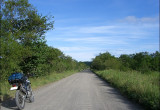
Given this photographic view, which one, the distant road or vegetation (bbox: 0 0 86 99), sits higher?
vegetation (bbox: 0 0 86 99)

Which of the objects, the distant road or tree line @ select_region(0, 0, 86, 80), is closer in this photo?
the distant road

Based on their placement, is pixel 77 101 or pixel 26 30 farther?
pixel 26 30

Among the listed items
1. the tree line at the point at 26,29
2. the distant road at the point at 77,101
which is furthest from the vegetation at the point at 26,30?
the distant road at the point at 77,101

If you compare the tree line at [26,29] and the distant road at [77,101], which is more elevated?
the tree line at [26,29]

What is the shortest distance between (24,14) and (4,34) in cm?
628

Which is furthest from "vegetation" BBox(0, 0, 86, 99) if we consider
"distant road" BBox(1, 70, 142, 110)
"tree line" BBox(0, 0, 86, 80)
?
"distant road" BBox(1, 70, 142, 110)

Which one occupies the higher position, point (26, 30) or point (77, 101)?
point (26, 30)

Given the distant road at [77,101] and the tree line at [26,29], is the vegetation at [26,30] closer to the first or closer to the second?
the tree line at [26,29]

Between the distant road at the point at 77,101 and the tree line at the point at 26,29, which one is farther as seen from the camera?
the tree line at the point at 26,29

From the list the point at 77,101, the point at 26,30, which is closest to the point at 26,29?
the point at 26,30

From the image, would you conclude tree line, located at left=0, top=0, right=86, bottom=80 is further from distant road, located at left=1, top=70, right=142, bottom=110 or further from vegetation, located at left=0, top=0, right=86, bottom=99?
distant road, located at left=1, top=70, right=142, bottom=110

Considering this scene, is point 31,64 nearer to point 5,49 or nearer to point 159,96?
point 5,49

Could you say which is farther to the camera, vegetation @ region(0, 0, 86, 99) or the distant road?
vegetation @ region(0, 0, 86, 99)

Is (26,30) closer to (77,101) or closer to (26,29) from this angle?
(26,29)
